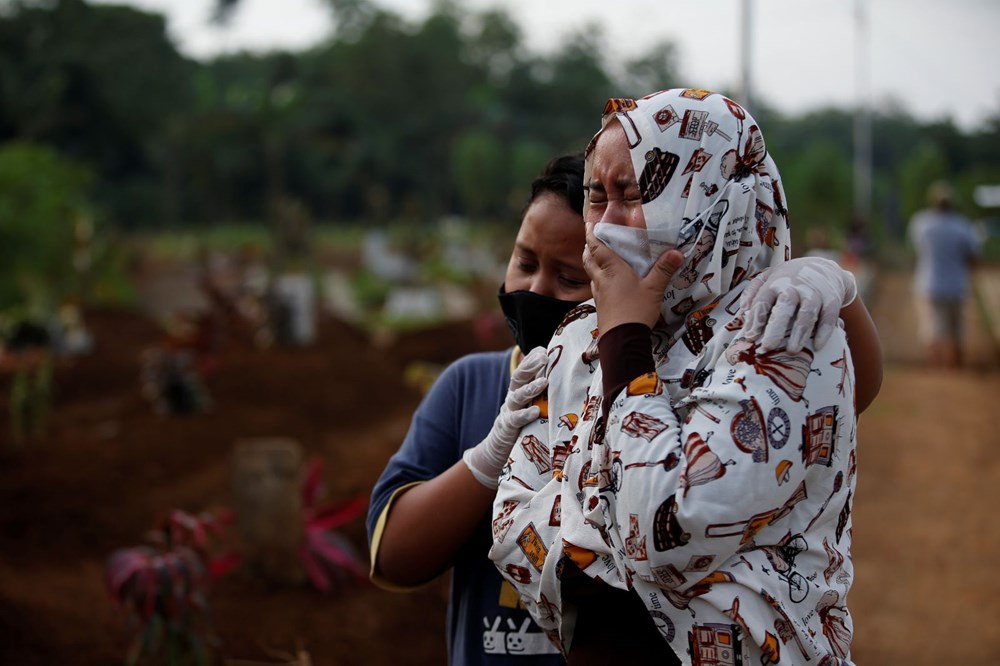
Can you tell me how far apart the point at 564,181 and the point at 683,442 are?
65cm

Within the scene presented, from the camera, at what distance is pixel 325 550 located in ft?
14.3

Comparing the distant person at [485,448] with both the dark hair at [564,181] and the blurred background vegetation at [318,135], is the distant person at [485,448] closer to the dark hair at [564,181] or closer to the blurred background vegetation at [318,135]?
the dark hair at [564,181]

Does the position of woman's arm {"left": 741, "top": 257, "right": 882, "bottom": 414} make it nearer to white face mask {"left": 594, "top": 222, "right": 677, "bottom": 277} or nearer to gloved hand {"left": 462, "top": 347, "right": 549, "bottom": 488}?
white face mask {"left": 594, "top": 222, "right": 677, "bottom": 277}

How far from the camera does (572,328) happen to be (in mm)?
1674

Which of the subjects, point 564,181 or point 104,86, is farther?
point 104,86

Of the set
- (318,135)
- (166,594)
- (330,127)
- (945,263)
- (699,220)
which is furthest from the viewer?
(330,127)

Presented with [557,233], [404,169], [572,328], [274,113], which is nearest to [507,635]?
[572,328]

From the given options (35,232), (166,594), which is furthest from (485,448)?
(35,232)

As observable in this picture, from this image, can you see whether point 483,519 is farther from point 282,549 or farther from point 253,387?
point 253,387

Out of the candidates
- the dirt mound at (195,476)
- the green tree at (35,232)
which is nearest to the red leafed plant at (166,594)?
the dirt mound at (195,476)

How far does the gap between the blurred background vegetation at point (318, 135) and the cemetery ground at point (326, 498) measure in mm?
5871

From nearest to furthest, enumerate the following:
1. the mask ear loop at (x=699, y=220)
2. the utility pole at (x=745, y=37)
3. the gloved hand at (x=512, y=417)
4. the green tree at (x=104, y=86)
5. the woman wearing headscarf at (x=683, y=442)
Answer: the woman wearing headscarf at (x=683, y=442) < the mask ear loop at (x=699, y=220) < the gloved hand at (x=512, y=417) < the utility pole at (x=745, y=37) < the green tree at (x=104, y=86)

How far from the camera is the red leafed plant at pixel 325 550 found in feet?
14.1

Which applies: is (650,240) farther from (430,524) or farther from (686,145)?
(430,524)
